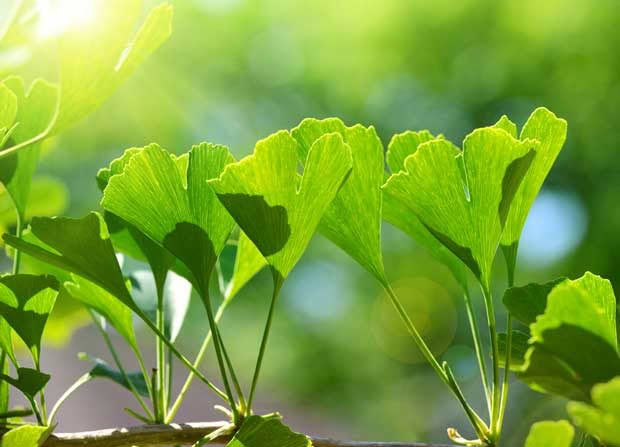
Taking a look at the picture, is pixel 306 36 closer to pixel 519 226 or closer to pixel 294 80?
pixel 294 80

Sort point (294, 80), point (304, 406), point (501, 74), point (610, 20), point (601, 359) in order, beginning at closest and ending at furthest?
point (601, 359), point (610, 20), point (501, 74), point (294, 80), point (304, 406)

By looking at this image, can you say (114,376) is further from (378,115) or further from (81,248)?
(378,115)

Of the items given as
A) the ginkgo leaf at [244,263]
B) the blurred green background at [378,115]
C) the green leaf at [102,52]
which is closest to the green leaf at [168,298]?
the ginkgo leaf at [244,263]

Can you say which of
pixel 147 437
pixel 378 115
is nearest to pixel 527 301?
pixel 147 437

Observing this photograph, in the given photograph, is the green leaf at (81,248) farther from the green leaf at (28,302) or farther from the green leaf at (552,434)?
the green leaf at (552,434)

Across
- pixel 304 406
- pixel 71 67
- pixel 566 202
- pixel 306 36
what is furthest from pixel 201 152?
pixel 304 406

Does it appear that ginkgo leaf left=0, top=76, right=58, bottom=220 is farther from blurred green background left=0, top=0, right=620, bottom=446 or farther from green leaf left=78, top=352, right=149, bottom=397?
blurred green background left=0, top=0, right=620, bottom=446
